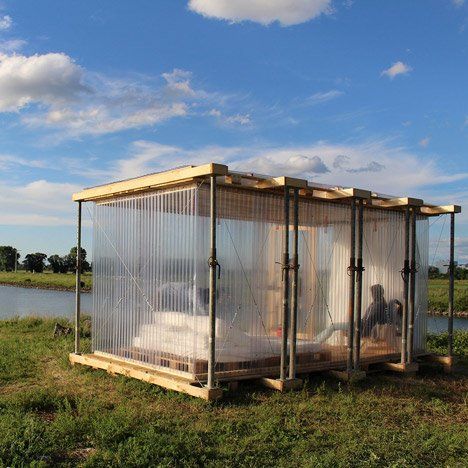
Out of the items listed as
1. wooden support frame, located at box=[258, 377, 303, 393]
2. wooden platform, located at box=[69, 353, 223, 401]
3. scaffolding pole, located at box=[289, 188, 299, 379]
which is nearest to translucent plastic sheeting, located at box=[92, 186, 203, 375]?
wooden platform, located at box=[69, 353, 223, 401]

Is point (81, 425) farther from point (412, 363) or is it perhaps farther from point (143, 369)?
point (412, 363)

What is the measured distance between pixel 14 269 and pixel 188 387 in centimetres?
7843

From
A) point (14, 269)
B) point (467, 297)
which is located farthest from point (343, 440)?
point (14, 269)

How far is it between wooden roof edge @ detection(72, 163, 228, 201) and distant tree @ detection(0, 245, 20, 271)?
75769mm

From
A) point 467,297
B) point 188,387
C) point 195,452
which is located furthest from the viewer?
point 467,297

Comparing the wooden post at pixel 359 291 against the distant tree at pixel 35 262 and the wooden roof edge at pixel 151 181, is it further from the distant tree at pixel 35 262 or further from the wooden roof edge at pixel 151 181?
the distant tree at pixel 35 262

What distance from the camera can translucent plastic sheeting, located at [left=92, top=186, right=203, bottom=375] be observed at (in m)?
8.29

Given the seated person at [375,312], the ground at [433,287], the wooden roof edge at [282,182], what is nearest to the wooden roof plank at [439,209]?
the seated person at [375,312]

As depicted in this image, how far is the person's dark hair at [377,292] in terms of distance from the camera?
10422 mm

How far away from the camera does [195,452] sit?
577cm

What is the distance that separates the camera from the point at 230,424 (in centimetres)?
672

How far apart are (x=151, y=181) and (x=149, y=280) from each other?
57.3 inches

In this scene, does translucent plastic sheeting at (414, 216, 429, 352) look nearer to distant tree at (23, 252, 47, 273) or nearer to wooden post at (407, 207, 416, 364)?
wooden post at (407, 207, 416, 364)

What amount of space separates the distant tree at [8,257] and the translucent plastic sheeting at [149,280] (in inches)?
2988
